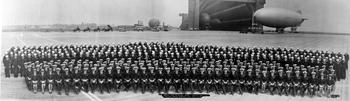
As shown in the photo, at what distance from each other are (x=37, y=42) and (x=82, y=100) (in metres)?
4.03

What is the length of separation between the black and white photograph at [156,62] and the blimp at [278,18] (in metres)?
2.73

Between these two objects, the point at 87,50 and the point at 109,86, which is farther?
the point at 87,50

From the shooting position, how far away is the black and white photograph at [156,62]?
9203 mm

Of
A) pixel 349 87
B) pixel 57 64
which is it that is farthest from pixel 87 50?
pixel 349 87

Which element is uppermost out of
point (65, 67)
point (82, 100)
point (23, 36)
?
point (23, 36)

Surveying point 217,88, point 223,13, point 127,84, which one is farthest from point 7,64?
point 223,13

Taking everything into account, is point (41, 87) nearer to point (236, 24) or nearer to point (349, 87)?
point (349, 87)

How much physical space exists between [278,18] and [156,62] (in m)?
8.63

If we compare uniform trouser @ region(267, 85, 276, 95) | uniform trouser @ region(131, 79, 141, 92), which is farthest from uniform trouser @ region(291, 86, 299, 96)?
uniform trouser @ region(131, 79, 141, 92)

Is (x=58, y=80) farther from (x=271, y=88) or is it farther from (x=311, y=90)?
(x=311, y=90)

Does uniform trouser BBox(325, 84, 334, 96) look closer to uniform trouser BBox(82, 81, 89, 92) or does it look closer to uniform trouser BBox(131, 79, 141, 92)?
uniform trouser BBox(131, 79, 141, 92)

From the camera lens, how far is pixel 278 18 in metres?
16.8

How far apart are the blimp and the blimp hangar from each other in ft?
1.03

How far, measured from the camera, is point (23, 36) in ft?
36.9
